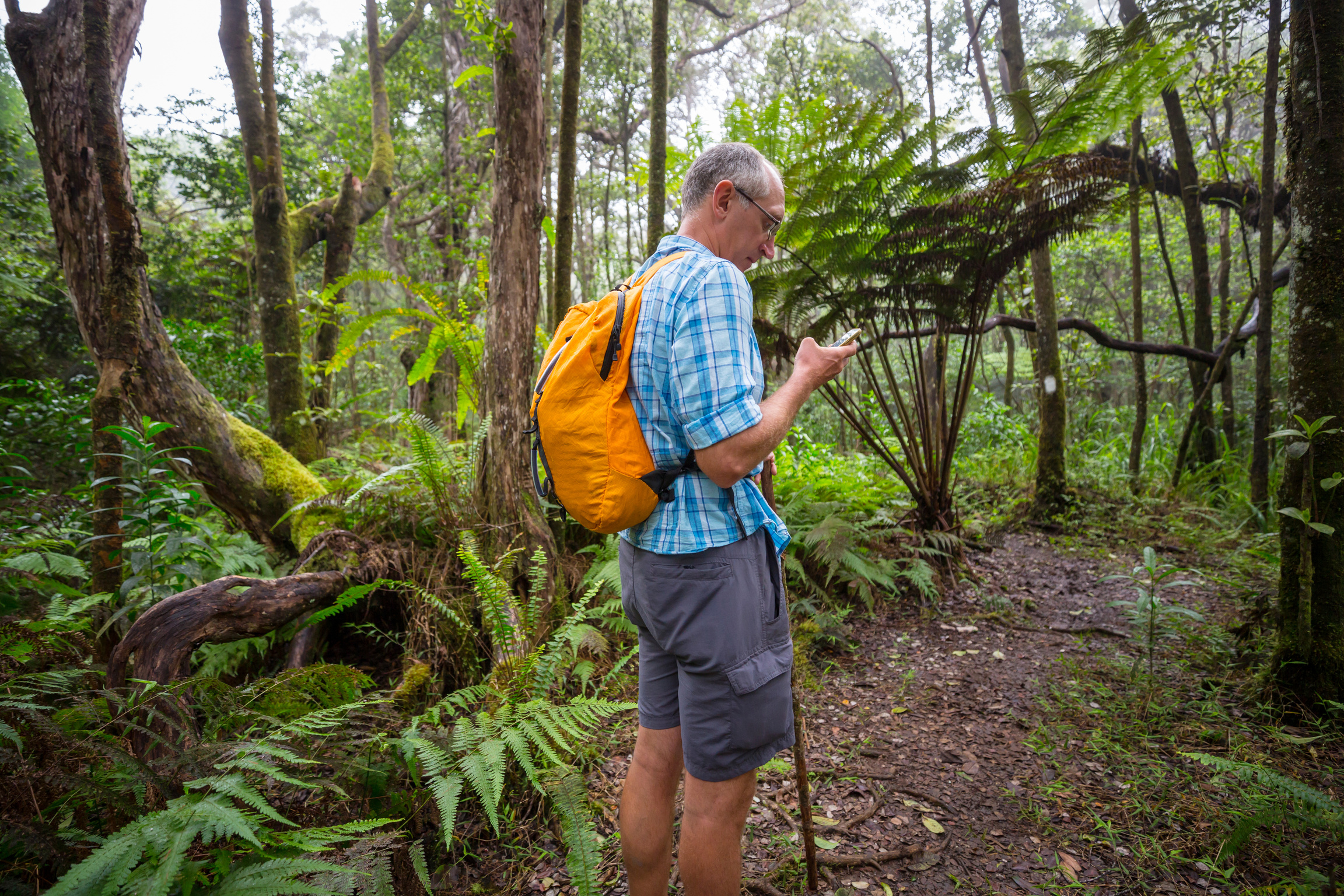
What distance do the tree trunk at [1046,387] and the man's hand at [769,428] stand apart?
528 centimetres

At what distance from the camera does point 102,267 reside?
317 cm

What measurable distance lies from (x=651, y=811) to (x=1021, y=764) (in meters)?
1.78

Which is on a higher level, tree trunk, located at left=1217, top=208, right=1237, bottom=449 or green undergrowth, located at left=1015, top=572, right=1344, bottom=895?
tree trunk, located at left=1217, top=208, right=1237, bottom=449

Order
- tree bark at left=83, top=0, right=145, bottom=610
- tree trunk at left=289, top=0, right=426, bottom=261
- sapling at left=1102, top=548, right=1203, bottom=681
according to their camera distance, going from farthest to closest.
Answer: tree trunk at left=289, top=0, right=426, bottom=261 < sapling at left=1102, top=548, right=1203, bottom=681 < tree bark at left=83, top=0, right=145, bottom=610

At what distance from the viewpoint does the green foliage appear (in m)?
1.74

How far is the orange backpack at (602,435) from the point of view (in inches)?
53.5

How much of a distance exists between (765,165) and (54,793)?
232 cm

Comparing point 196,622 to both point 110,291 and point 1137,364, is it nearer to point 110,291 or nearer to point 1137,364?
point 110,291

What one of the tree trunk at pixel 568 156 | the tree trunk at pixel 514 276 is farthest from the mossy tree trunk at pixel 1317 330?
the tree trunk at pixel 514 276

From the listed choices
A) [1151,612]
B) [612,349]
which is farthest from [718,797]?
[1151,612]

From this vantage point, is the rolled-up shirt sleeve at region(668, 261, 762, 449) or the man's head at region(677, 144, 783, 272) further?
the man's head at region(677, 144, 783, 272)

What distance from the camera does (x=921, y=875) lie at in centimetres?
193

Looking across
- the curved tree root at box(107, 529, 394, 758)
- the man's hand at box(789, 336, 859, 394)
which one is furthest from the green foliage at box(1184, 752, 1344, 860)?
the curved tree root at box(107, 529, 394, 758)

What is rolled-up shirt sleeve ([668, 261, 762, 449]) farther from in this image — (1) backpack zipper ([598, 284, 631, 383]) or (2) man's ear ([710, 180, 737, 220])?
(2) man's ear ([710, 180, 737, 220])
